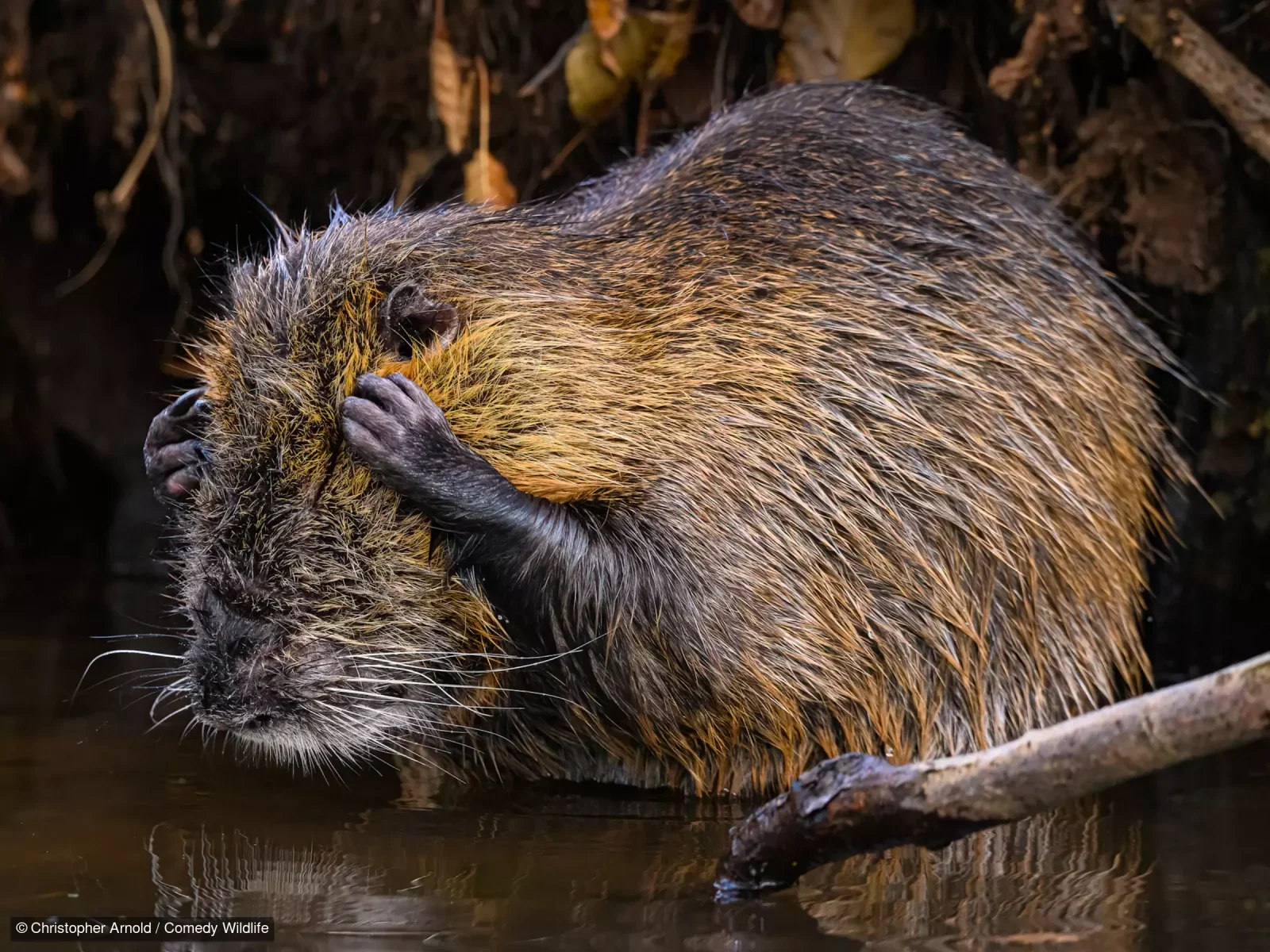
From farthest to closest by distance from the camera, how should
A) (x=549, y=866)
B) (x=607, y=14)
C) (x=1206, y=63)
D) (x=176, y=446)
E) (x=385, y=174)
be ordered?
(x=385, y=174) < (x=607, y=14) < (x=1206, y=63) < (x=176, y=446) < (x=549, y=866)

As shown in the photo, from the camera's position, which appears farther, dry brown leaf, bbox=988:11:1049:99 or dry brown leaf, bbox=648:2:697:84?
dry brown leaf, bbox=648:2:697:84

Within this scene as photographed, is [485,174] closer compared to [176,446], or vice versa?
[176,446]

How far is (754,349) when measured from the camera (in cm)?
247

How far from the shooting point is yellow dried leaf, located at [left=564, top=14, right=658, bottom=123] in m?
3.44

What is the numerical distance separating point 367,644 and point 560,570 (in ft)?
0.96

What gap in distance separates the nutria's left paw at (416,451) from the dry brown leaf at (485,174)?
140cm

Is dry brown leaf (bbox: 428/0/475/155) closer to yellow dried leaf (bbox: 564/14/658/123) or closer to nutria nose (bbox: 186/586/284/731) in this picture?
yellow dried leaf (bbox: 564/14/658/123)

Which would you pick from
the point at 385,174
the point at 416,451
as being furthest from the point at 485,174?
the point at 416,451

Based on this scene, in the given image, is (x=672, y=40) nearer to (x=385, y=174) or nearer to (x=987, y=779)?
(x=385, y=174)

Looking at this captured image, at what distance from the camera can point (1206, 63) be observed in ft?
9.48

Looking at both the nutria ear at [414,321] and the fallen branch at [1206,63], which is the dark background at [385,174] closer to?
the fallen branch at [1206,63]

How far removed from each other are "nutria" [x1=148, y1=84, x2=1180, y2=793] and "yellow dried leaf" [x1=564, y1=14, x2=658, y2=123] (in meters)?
0.76

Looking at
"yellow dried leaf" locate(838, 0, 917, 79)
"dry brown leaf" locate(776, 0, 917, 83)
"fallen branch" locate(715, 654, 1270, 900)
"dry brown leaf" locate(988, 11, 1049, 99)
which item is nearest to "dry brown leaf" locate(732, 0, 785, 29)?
"dry brown leaf" locate(776, 0, 917, 83)

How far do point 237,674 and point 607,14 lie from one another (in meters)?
1.72
